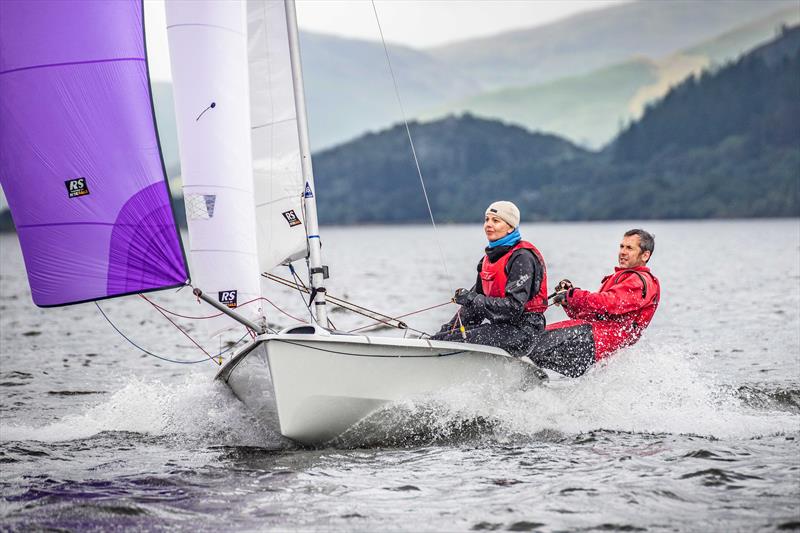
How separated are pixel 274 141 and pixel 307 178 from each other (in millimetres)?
532

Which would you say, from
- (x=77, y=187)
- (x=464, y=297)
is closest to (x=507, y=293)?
(x=464, y=297)

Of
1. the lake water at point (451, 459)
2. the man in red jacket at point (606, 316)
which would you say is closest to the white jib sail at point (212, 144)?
the lake water at point (451, 459)

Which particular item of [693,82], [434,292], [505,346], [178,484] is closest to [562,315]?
[434,292]

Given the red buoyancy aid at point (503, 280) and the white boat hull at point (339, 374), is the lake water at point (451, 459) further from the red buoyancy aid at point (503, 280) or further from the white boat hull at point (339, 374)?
the red buoyancy aid at point (503, 280)

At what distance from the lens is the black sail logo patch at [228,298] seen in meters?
7.02

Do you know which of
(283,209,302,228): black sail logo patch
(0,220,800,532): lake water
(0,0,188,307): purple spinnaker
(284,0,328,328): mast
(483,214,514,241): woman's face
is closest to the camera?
(0,220,800,532): lake water

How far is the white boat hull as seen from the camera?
6.66 m

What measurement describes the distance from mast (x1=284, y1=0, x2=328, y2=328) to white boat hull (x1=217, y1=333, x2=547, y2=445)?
858 mm

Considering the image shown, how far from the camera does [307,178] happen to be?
26.3 feet

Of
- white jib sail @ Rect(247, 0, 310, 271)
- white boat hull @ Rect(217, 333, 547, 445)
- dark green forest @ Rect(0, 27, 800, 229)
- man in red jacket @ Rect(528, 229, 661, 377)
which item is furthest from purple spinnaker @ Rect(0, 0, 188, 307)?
dark green forest @ Rect(0, 27, 800, 229)

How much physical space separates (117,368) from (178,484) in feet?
23.1

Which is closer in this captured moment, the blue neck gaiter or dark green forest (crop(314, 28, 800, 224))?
the blue neck gaiter

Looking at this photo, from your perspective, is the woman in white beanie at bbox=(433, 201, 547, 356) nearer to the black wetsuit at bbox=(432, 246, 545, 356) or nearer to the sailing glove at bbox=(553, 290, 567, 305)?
the black wetsuit at bbox=(432, 246, 545, 356)

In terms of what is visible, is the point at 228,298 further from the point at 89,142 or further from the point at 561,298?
the point at 561,298
